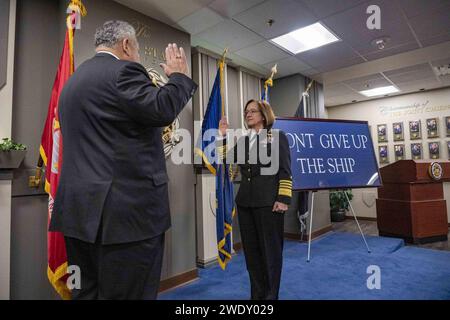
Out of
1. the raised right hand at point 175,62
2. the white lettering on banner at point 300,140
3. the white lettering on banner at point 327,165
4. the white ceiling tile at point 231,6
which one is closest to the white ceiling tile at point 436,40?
the white lettering on banner at point 327,165

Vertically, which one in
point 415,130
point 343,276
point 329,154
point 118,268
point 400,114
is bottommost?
point 343,276

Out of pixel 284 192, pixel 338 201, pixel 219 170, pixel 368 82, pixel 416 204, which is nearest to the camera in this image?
pixel 284 192

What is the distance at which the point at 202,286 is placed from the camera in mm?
2494

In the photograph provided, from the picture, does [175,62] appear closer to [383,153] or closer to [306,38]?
[306,38]

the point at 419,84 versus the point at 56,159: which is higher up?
the point at 419,84

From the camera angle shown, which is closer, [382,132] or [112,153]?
[112,153]

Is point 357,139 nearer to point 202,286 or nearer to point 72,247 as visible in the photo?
point 202,286

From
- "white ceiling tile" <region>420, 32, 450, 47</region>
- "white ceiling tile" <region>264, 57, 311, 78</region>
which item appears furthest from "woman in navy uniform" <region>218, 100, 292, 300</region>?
"white ceiling tile" <region>420, 32, 450, 47</region>

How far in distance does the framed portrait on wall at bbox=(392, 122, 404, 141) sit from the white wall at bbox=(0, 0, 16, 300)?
20.4 ft

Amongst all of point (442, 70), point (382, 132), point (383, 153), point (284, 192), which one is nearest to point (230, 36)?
point (284, 192)

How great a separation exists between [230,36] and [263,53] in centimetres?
63

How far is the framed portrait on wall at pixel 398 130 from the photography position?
5582 millimetres

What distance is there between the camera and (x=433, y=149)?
523cm

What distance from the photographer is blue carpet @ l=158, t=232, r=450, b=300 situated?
2215mm
